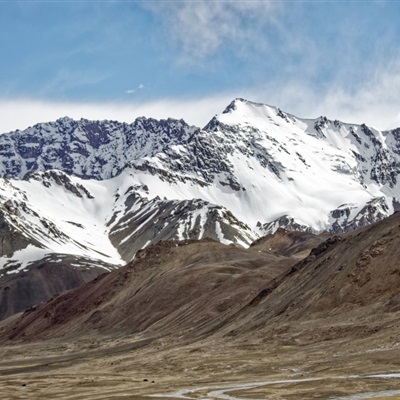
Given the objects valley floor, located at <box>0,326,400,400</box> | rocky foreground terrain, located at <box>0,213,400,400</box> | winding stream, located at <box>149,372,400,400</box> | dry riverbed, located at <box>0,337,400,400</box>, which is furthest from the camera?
rocky foreground terrain, located at <box>0,213,400,400</box>

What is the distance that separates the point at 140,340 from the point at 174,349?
3611 cm

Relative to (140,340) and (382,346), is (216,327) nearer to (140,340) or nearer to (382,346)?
(140,340)

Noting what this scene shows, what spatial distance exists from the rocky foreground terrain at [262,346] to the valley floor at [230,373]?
0.55 ft

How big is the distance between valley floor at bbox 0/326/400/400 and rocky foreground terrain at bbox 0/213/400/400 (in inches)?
6.6

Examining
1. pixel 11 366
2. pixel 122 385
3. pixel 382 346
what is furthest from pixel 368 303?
pixel 11 366

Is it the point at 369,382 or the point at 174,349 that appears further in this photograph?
the point at 174,349

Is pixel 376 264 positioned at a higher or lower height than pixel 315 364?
higher

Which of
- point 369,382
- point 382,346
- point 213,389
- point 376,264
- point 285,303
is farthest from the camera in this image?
point 285,303

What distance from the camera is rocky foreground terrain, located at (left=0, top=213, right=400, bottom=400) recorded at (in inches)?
3140

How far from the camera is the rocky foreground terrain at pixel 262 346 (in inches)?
3140

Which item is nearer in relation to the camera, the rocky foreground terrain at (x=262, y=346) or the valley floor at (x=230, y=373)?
the valley floor at (x=230, y=373)

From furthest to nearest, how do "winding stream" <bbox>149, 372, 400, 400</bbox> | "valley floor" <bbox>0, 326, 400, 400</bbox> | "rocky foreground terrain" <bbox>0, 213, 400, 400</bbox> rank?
"rocky foreground terrain" <bbox>0, 213, 400, 400</bbox>
"valley floor" <bbox>0, 326, 400, 400</bbox>
"winding stream" <bbox>149, 372, 400, 400</bbox>

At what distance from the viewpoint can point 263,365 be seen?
9925 cm

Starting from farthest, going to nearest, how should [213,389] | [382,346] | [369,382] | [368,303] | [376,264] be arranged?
[376,264], [368,303], [382,346], [213,389], [369,382]
